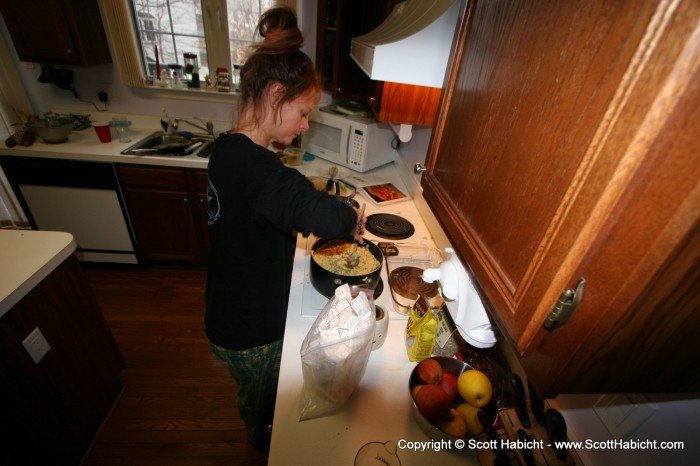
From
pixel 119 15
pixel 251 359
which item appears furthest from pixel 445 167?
pixel 119 15

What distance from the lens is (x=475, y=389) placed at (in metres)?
0.70

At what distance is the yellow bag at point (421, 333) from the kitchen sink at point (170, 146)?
184 centimetres

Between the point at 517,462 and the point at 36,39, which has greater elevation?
the point at 36,39

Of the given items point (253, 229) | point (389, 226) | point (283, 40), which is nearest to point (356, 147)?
point (389, 226)

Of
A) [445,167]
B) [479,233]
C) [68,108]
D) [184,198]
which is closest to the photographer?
[479,233]

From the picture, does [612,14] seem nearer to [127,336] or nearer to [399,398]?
[399,398]

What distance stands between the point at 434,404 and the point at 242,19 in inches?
114

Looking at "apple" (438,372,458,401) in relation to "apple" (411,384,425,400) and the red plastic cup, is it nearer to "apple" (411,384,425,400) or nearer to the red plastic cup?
"apple" (411,384,425,400)

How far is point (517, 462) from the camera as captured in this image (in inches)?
23.1

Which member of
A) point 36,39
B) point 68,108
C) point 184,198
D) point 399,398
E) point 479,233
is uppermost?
point 36,39

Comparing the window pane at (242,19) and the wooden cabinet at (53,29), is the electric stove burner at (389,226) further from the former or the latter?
the wooden cabinet at (53,29)

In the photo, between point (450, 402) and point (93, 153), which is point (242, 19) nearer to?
point (93, 153)

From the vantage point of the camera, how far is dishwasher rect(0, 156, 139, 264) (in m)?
1.94

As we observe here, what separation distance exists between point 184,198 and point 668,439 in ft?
7.97
